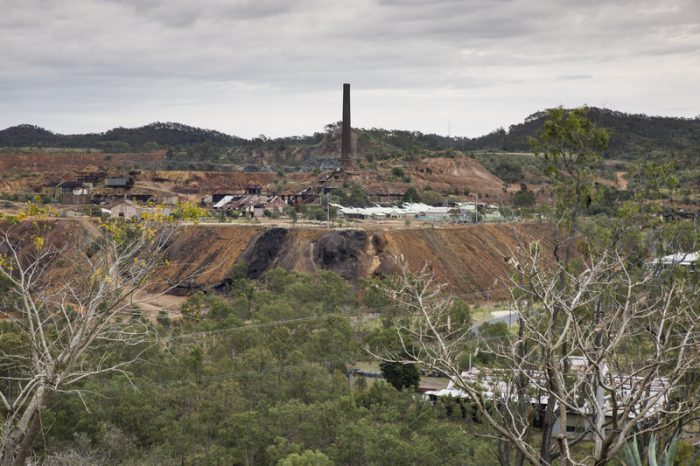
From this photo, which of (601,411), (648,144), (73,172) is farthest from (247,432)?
(648,144)

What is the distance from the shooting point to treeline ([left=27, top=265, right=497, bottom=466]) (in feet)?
74.2

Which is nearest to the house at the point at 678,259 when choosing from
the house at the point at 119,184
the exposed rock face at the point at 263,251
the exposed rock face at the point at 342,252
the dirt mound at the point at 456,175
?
the exposed rock face at the point at 342,252

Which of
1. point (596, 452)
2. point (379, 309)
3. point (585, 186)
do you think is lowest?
point (379, 309)

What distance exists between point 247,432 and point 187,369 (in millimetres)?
6665

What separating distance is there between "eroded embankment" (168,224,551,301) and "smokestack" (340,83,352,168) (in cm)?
3714

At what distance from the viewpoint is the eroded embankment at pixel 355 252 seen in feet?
204

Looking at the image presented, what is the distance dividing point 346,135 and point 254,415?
85680 millimetres

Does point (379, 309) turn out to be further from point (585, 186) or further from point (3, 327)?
point (585, 186)

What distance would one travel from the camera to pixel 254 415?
A: 79.5ft

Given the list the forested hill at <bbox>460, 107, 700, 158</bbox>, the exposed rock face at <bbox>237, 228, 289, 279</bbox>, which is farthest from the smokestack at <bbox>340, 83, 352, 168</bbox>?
the forested hill at <bbox>460, 107, 700, 158</bbox>

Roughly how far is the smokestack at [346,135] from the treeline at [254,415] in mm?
71494

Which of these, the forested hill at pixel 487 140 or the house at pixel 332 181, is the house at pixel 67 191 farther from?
the forested hill at pixel 487 140

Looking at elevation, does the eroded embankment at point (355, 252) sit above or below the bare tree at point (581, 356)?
below

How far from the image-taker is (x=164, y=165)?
125938 mm
